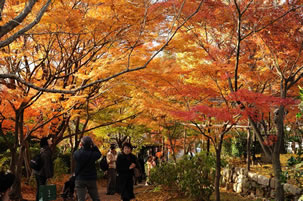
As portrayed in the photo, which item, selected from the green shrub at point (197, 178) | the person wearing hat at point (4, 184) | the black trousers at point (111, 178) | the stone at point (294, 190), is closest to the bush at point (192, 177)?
the green shrub at point (197, 178)

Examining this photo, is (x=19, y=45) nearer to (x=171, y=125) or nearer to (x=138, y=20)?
(x=138, y=20)

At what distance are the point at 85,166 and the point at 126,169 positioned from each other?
1.07m

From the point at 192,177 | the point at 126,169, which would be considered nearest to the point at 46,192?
the point at 126,169

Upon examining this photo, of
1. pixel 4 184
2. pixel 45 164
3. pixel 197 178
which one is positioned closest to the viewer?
pixel 4 184

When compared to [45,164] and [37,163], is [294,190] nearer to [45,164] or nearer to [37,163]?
[45,164]

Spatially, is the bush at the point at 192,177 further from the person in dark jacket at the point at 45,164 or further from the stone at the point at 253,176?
the person in dark jacket at the point at 45,164

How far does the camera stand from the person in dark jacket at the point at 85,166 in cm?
531

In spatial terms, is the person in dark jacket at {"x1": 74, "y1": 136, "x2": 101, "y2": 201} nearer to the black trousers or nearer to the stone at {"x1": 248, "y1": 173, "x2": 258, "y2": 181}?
the black trousers

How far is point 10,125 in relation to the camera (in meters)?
11.1

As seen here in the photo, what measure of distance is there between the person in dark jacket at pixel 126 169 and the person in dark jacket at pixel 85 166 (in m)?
0.80

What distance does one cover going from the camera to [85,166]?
17.6 ft

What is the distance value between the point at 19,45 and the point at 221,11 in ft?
17.5

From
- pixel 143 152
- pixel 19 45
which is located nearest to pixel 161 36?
pixel 19 45

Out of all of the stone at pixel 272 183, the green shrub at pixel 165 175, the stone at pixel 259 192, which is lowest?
the stone at pixel 259 192
